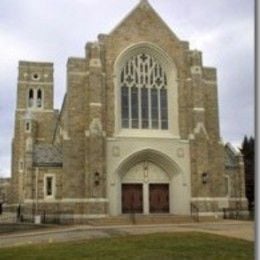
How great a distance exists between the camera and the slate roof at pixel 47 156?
35062mm

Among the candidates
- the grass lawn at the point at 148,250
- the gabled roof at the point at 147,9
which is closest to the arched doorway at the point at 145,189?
the gabled roof at the point at 147,9

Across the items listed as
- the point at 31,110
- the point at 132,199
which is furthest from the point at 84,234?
the point at 31,110

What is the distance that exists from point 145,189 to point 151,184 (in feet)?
2.52

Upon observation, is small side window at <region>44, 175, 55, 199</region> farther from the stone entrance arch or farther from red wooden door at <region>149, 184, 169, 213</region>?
red wooden door at <region>149, 184, 169, 213</region>

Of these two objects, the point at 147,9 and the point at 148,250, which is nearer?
the point at 148,250

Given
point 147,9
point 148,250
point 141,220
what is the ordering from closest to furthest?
point 148,250
point 141,220
point 147,9

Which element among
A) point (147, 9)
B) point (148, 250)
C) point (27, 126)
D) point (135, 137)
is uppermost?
point (147, 9)

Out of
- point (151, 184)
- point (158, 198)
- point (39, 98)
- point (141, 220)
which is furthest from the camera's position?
point (39, 98)

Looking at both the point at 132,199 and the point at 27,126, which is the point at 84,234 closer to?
the point at 132,199

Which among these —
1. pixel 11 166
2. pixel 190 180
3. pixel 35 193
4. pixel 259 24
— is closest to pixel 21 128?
pixel 11 166

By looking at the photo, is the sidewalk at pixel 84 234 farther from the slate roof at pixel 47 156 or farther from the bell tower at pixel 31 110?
the bell tower at pixel 31 110

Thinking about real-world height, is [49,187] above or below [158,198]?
above

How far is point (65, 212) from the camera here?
32.5 meters

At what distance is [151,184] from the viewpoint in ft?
117
